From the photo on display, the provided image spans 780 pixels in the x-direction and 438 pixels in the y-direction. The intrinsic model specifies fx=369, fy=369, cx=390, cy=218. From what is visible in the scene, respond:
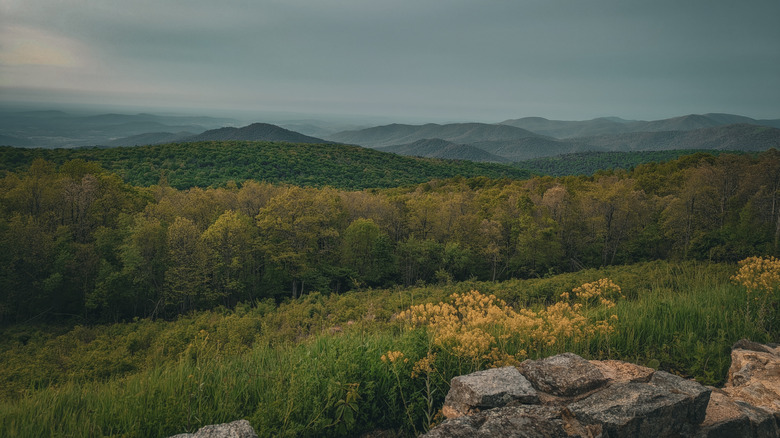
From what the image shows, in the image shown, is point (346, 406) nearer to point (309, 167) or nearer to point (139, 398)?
point (139, 398)

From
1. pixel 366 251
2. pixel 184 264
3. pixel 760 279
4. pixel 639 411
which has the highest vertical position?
pixel 760 279

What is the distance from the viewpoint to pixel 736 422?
3.89 m

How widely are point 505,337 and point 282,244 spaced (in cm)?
Answer: 3329

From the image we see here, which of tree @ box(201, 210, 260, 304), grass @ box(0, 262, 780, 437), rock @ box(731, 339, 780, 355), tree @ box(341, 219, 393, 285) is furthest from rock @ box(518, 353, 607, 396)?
tree @ box(341, 219, 393, 285)

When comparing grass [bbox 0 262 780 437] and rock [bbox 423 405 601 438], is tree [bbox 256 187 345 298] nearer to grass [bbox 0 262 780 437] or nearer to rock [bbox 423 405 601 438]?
grass [bbox 0 262 780 437]

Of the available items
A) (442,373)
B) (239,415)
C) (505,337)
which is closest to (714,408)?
(505,337)

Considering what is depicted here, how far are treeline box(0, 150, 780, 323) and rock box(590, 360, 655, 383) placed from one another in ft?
93.7

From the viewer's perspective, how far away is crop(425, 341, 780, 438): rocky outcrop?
3.67 m

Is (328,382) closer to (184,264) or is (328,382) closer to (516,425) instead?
(516,425)

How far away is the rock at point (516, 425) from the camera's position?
3.53 metres

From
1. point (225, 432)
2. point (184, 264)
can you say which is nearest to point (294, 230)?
point (184, 264)

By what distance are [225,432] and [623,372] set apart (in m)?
4.94

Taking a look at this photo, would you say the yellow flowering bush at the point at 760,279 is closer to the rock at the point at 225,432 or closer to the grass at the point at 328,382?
the grass at the point at 328,382

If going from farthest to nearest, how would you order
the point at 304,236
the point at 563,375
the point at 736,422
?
the point at 304,236 → the point at 563,375 → the point at 736,422
